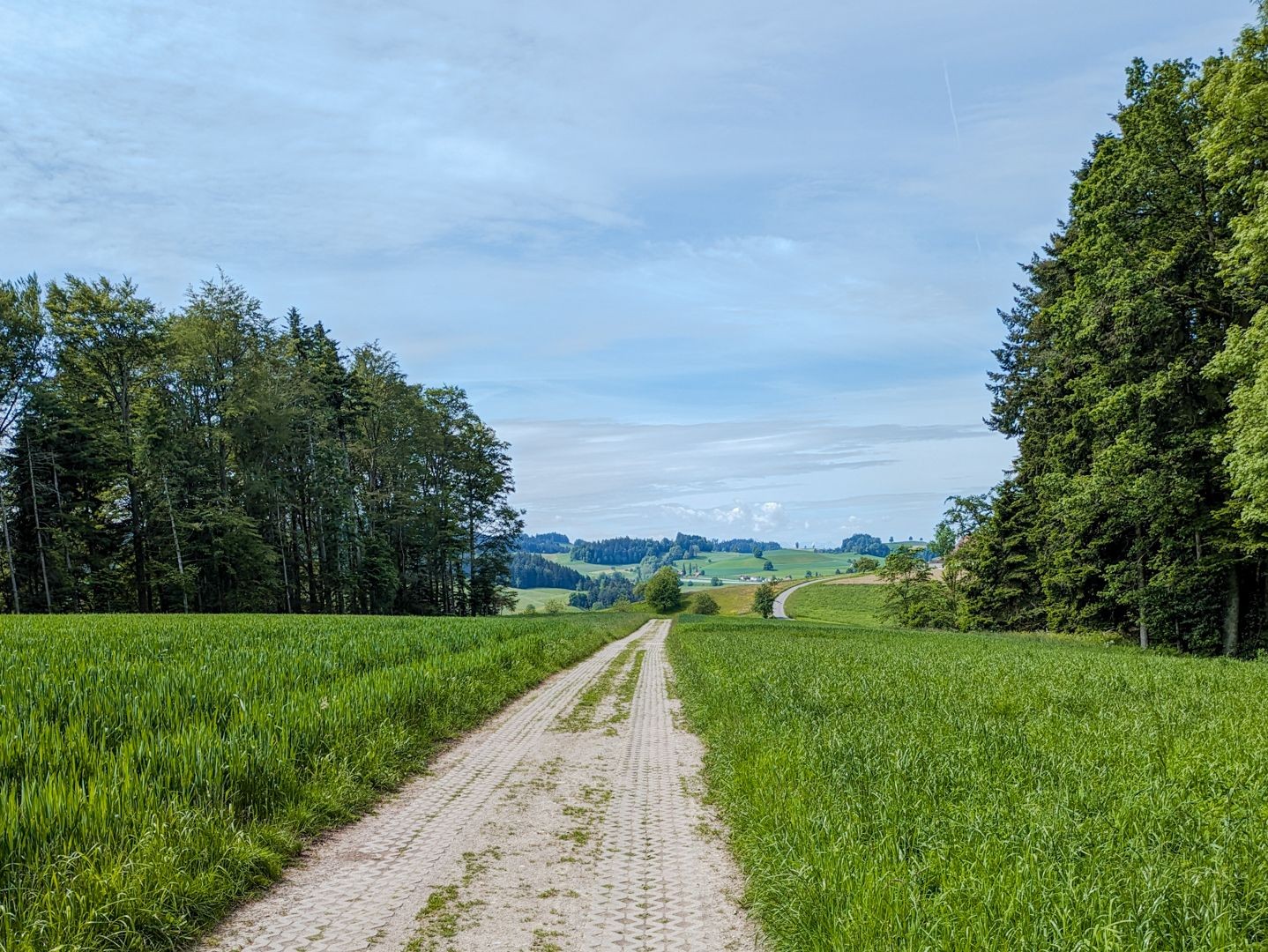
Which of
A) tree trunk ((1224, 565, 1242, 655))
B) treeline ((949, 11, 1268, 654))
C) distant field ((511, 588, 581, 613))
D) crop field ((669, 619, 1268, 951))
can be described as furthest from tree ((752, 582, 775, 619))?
crop field ((669, 619, 1268, 951))

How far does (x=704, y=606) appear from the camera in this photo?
10550 centimetres

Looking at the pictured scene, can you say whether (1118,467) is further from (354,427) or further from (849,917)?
(354,427)

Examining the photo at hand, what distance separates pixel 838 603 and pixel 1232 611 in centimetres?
7445

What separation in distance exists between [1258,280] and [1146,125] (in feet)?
22.2

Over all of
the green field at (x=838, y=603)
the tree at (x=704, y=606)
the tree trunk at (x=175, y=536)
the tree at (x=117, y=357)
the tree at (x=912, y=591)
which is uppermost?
the tree at (x=117, y=357)

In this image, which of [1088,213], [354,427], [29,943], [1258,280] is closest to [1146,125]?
[1088,213]

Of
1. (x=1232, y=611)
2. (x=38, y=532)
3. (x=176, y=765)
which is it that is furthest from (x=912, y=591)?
(x=38, y=532)

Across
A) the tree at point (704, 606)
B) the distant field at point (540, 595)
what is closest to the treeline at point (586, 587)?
the distant field at point (540, 595)

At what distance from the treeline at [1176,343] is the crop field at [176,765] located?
72.9ft

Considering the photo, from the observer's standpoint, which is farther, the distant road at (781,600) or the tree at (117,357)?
the distant road at (781,600)

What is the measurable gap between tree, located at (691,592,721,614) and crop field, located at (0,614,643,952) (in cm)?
9492

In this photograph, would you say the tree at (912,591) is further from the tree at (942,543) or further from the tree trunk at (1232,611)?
the tree trunk at (1232,611)

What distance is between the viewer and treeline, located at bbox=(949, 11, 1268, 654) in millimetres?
18359

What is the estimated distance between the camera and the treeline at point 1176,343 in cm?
1836
